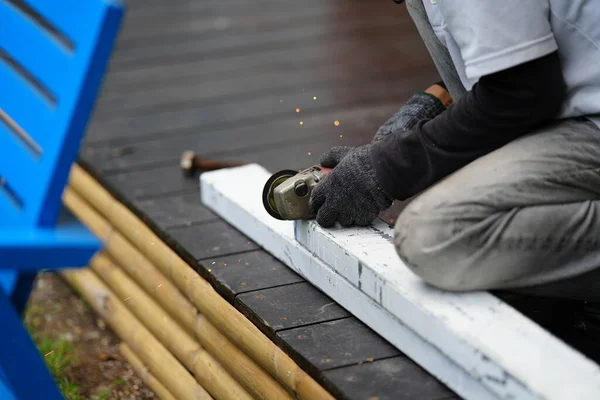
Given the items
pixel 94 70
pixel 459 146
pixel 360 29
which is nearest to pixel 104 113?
pixel 360 29

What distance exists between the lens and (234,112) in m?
3.63

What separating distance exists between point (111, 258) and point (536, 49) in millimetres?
1804

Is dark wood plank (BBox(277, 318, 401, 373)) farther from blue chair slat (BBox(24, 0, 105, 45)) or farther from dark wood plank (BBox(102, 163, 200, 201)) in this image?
dark wood plank (BBox(102, 163, 200, 201))

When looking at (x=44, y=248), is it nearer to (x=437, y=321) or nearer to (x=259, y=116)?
(x=437, y=321)

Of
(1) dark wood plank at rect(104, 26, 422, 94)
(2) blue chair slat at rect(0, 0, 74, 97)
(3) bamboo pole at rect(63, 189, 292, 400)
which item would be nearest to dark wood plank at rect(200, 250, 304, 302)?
(3) bamboo pole at rect(63, 189, 292, 400)

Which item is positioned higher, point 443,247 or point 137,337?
point 443,247

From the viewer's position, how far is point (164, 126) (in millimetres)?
3531

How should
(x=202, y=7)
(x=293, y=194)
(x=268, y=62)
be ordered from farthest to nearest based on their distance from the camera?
1. (x=202, y=7)
2. (x=268, y=62)
3. (x=293, y=194)

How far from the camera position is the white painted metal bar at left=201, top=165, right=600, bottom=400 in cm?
150

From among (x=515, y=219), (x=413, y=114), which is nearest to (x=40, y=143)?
(x=515, y=219)

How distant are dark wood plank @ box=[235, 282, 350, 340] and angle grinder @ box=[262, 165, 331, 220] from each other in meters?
0.18

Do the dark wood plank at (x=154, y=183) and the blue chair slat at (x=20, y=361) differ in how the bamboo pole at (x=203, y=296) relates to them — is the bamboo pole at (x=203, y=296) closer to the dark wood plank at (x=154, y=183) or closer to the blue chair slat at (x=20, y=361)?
the dark wood plank at (x=154, y=183)

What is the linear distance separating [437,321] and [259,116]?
2.02 metres

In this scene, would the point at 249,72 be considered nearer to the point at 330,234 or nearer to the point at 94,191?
the point at 94,191
